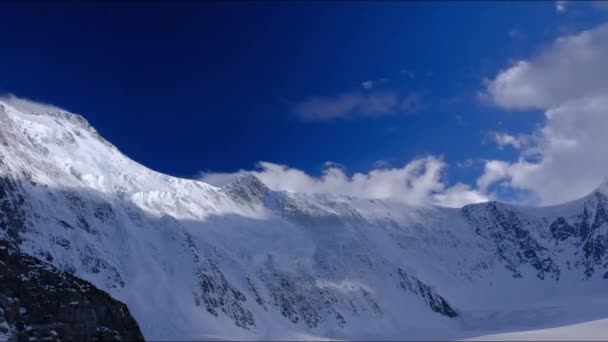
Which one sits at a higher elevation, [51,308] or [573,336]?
[51,308]

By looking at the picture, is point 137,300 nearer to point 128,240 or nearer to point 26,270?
point 128,240

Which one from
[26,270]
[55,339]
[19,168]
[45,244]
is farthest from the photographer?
[19,168]

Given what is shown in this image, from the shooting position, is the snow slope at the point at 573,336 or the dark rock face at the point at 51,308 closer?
the dark rock face at the point at 51,308

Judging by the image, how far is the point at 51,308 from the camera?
356ft

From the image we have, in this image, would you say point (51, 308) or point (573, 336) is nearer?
point (51, 308)

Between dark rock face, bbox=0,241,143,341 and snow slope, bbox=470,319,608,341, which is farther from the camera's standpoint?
snow slope, bbox=470,319,608,341

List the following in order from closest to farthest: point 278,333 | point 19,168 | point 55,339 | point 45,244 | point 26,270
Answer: point 55,339 < point 26,270 < point 45,244 < point 19,168 < point 278,333

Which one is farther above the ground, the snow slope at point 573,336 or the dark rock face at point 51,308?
the dark rock face at point 51,308

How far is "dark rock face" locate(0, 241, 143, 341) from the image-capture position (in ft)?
343

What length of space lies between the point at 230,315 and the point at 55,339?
91879 millimetres

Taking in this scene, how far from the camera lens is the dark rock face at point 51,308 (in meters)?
105

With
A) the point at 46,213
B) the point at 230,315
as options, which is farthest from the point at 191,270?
the point at 46,213

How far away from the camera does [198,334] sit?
168125 millimetres

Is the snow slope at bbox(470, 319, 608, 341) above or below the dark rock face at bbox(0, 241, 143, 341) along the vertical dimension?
below
